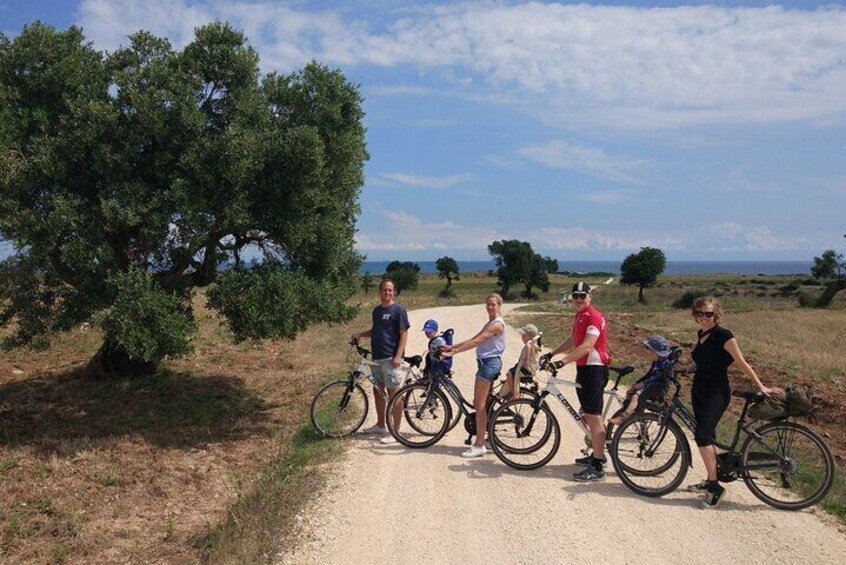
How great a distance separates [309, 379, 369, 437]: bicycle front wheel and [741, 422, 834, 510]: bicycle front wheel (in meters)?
5.57

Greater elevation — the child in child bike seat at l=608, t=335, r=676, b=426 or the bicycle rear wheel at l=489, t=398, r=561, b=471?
the child in child bike seat at l=608, t=335, r=676, b=426

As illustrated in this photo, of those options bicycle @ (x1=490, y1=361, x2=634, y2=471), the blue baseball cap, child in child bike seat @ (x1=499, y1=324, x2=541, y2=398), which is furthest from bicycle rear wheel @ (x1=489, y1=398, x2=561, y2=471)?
the blue baseball cap

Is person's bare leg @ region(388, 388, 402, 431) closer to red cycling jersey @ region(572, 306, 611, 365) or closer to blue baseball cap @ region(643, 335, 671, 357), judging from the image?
red cycling jersey @ region(572, 306, 611, 365)

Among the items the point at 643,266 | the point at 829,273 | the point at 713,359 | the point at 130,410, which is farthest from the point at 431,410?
the point at 829,273

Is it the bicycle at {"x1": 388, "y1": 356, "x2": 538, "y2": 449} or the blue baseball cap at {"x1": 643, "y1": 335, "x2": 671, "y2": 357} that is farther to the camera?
the bicycle at {"x1": 388, "y1": 356, "x2": 538, "y2": 449}

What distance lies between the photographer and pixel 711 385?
7.25 meters

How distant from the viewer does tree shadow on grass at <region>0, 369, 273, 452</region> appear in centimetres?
1335

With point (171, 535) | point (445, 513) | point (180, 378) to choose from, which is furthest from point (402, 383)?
point (180, 378)

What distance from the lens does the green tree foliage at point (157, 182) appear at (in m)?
12.2

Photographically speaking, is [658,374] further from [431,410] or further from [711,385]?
[431,410]

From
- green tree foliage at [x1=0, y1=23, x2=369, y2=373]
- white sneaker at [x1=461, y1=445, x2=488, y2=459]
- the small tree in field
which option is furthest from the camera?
the small tree in field

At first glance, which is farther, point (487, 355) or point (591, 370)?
point (487, 355)

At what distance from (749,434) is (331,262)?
9534 mm

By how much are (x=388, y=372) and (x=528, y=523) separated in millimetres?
3616
